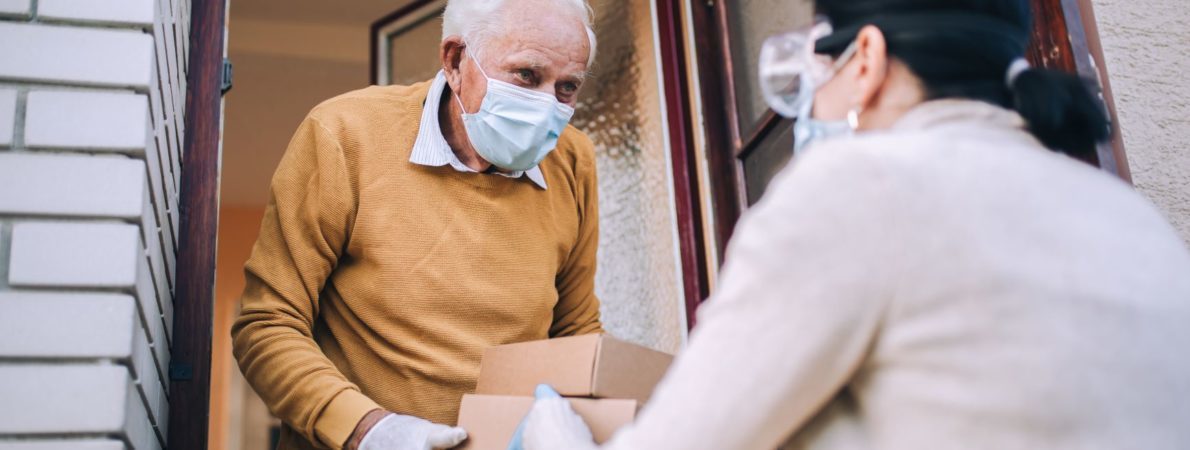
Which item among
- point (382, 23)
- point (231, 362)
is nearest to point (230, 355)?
point (231, 362)

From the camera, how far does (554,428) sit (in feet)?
4.07

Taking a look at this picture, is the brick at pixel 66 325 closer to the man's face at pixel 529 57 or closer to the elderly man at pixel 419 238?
the elderly man at pixel 419 238

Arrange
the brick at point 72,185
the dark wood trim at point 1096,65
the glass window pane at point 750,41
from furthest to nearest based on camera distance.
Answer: the glass window pane at point 750,41, the dark wood trim at point 1096,65, the brick at point 72,185

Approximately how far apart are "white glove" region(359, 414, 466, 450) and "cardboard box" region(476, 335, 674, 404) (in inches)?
4.1

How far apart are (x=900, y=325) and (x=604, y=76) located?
235 centimetres

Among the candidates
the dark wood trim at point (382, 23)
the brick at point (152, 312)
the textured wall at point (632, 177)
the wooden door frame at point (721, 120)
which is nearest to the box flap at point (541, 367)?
the brick at point (152, 312)

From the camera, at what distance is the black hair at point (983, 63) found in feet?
3.49

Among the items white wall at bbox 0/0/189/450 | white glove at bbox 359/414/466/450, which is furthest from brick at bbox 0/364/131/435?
white glove at bbox 359/414/466/450

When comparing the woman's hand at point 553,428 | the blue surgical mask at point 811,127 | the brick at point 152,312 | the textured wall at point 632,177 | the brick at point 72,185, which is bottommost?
the textured wall at point 632,177

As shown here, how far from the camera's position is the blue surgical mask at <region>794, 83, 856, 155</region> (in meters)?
1.19

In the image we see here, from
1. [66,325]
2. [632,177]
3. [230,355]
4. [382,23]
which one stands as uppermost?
[66,325]

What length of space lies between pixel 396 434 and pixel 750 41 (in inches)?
54.8

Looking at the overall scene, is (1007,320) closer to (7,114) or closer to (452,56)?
(7,114)

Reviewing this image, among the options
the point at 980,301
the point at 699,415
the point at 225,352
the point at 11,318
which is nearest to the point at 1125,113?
the point at 980,301
